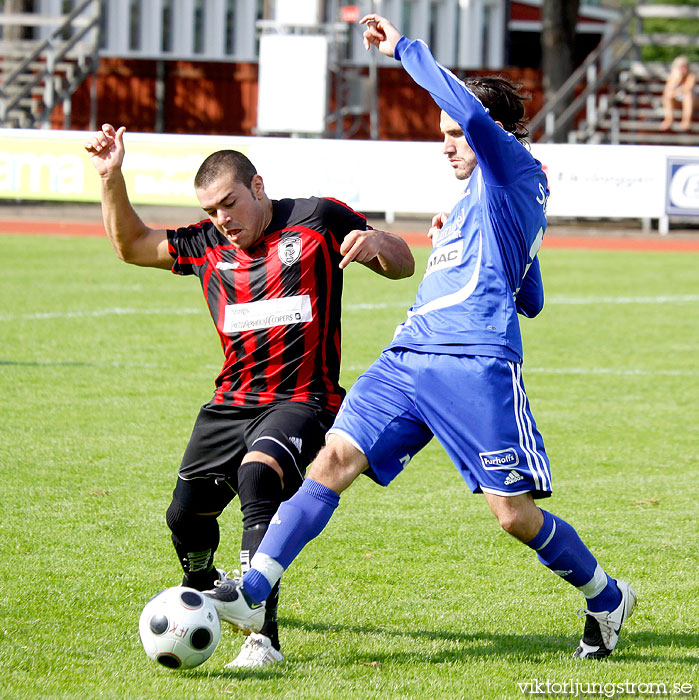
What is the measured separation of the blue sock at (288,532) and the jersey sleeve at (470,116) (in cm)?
122

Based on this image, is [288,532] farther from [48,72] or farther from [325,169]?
[48,72]

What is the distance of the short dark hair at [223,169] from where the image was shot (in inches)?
174

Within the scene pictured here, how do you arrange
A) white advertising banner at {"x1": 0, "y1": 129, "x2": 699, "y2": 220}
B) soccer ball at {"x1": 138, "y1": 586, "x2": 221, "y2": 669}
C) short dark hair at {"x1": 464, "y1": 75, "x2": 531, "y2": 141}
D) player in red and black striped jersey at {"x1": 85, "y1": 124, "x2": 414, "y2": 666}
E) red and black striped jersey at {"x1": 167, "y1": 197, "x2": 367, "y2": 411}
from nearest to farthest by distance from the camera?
soccer ball at {"x1": 138, "y1": 586, "x2": 221, "y2": 669} → short dark hair at {"x1": 464, "y1": 75, "x2": 531, "y2": 141} → player in red and black striped jersey at {"x1": 85, "y1": 124, "x2": 414, "y2": 666} → red and black striped jersey at {"x1": 167, "y1": 197, "x2": 367, "y2": 411} → white advertising banner at {"x1": 0, "y1": 129, "x2": 699, "y2": 220}

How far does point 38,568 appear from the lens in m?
5.14

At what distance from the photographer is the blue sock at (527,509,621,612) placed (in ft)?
13.7

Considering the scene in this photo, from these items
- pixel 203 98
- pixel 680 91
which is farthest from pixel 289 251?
pixel 203 98

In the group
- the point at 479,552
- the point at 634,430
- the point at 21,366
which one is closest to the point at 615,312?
the point at 634,430

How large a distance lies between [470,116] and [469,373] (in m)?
0.86

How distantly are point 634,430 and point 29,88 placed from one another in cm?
2180

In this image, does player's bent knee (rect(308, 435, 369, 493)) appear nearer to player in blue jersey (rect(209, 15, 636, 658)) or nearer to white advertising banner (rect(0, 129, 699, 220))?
player in blue jersey (rect(209, 15, 636, 658))

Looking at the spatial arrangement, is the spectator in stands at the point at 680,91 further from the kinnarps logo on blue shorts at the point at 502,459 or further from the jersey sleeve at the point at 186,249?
the kinnarps logo on blue shorts at the point at 502,459

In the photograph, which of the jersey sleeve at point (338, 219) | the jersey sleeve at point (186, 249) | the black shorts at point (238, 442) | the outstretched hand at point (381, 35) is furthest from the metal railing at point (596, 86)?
the black shorts at point (238, 442)

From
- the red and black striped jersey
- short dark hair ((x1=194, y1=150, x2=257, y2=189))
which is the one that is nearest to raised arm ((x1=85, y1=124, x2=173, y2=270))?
the red and black striped jersey

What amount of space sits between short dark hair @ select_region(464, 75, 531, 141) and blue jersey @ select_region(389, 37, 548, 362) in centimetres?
20
